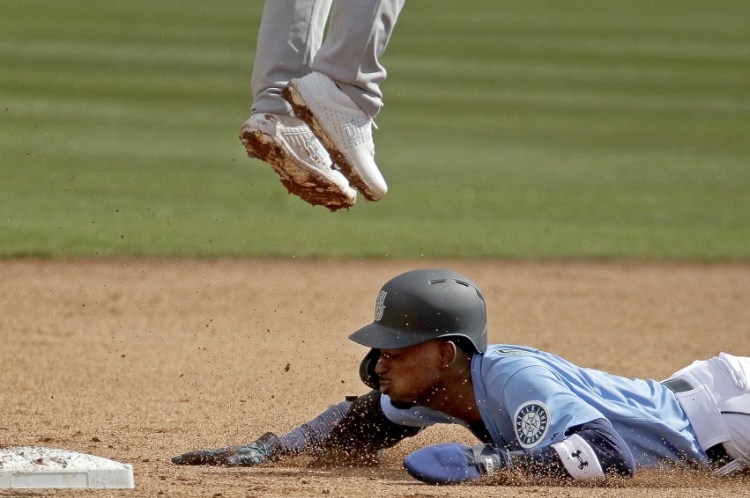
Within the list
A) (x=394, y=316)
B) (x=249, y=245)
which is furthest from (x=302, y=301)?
(x=394, y=316)

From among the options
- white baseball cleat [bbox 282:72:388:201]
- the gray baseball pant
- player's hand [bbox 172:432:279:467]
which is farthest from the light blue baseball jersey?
the gray baseball pant

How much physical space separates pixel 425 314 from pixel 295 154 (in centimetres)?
69

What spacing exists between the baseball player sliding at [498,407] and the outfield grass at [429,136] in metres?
5.45

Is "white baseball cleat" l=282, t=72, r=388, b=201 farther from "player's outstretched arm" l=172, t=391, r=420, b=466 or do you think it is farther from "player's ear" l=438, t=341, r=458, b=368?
"player's outstretched arm" l=172, t=391, r=420, b=466

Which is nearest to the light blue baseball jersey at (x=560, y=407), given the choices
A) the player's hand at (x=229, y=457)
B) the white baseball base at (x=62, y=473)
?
the player's hand at (x=229, y=457)

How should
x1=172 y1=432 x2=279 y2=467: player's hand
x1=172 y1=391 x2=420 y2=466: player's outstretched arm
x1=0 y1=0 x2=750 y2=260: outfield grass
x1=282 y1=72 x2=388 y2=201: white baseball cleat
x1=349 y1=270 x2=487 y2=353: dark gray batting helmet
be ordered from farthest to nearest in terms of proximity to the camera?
x1=0 y1=0 x2=750 y2=260: outfield grass → x1=172 y1=391 x2=420 y2=466: player's outstretched arm → x1=172 y1=432 x2=279 y2=467: player's hand → x1=349 y1=270 x2=487 y2=353: dark gray batting helmet → x1=282 y1=72 x2=388 y2=201: white baseball cleat

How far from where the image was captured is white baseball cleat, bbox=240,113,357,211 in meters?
3.77

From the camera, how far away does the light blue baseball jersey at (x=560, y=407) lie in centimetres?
373

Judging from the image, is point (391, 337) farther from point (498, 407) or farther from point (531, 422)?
point (531, 422)

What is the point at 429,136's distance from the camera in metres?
16.0

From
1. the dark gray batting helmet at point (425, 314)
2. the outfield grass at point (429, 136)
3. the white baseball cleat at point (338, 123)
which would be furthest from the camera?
the outfield grass at point (429, 136)

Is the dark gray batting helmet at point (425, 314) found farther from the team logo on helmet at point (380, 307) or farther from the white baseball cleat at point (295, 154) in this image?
the white baseball cleat at point (295, 154)

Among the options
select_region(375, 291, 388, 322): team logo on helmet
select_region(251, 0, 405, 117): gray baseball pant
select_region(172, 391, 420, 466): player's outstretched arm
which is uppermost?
select_region(251, 0, 405, 117): gray baseball pant

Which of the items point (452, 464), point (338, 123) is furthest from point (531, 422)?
point (338, 123)
